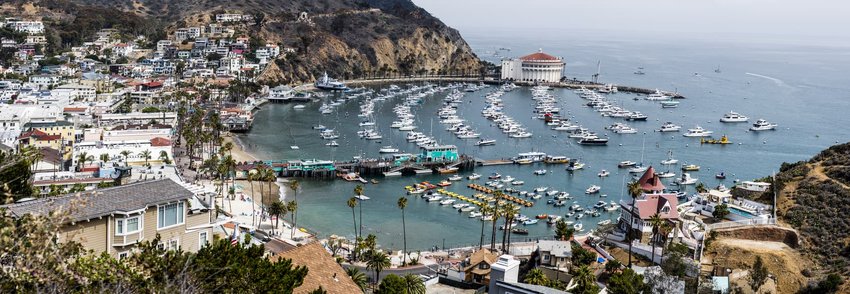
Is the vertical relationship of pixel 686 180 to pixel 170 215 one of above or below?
below

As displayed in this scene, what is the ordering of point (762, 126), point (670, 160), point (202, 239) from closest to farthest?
point (202, 239)
point (670, 160)
point (762, 126)

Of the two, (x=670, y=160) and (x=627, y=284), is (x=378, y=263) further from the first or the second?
(x=670, y=160)

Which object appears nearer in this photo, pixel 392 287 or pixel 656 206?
pixel 392 287

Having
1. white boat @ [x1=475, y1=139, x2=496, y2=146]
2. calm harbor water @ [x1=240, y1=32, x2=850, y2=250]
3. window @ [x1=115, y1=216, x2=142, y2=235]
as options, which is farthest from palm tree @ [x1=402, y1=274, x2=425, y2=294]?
white boat @ [x1=475, y1=139, x2=496, y2=146]

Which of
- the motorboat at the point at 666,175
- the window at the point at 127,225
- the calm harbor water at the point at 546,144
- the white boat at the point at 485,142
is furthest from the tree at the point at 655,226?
the white boat at the point at 485,142

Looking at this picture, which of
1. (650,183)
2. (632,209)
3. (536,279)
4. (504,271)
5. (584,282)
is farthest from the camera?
(650,183)

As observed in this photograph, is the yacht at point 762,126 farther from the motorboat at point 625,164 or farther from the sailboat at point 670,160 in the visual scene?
the motorboat at point 625,164

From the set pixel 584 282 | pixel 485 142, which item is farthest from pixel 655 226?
pixel 485 142
